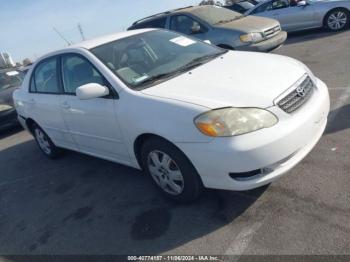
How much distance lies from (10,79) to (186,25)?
4560 millimetres

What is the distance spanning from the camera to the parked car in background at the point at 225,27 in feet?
26.4

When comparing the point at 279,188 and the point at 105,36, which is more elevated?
the point at 105,36

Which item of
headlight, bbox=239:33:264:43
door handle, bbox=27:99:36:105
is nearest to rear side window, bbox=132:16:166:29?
headlight, bbox=239:33:264:43

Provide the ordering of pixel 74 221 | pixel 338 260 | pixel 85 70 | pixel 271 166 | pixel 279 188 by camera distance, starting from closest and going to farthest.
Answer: pixel 338 260, pixel 271 166, pixel 279 188, pixel 74 221, pixel 85 70

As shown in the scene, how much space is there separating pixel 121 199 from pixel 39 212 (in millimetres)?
1005

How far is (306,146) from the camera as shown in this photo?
10.7ft

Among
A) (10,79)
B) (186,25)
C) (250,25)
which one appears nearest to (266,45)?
(250,25)

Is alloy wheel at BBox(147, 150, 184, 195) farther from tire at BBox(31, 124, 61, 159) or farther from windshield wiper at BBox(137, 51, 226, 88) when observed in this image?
tire at BBox(31, 124, 61, 159)

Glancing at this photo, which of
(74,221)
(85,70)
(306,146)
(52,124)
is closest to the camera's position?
(306,146)

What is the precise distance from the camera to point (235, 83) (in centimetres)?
338

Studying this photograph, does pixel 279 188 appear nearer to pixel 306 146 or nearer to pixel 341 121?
pixel 306 146

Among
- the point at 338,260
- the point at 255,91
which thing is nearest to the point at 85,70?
the point at 255,91

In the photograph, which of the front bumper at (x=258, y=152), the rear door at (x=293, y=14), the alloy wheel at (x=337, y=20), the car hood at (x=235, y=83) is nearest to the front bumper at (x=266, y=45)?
the alloy wheel at (x=337, y=20)

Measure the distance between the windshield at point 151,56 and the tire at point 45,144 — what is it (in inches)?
82.3
